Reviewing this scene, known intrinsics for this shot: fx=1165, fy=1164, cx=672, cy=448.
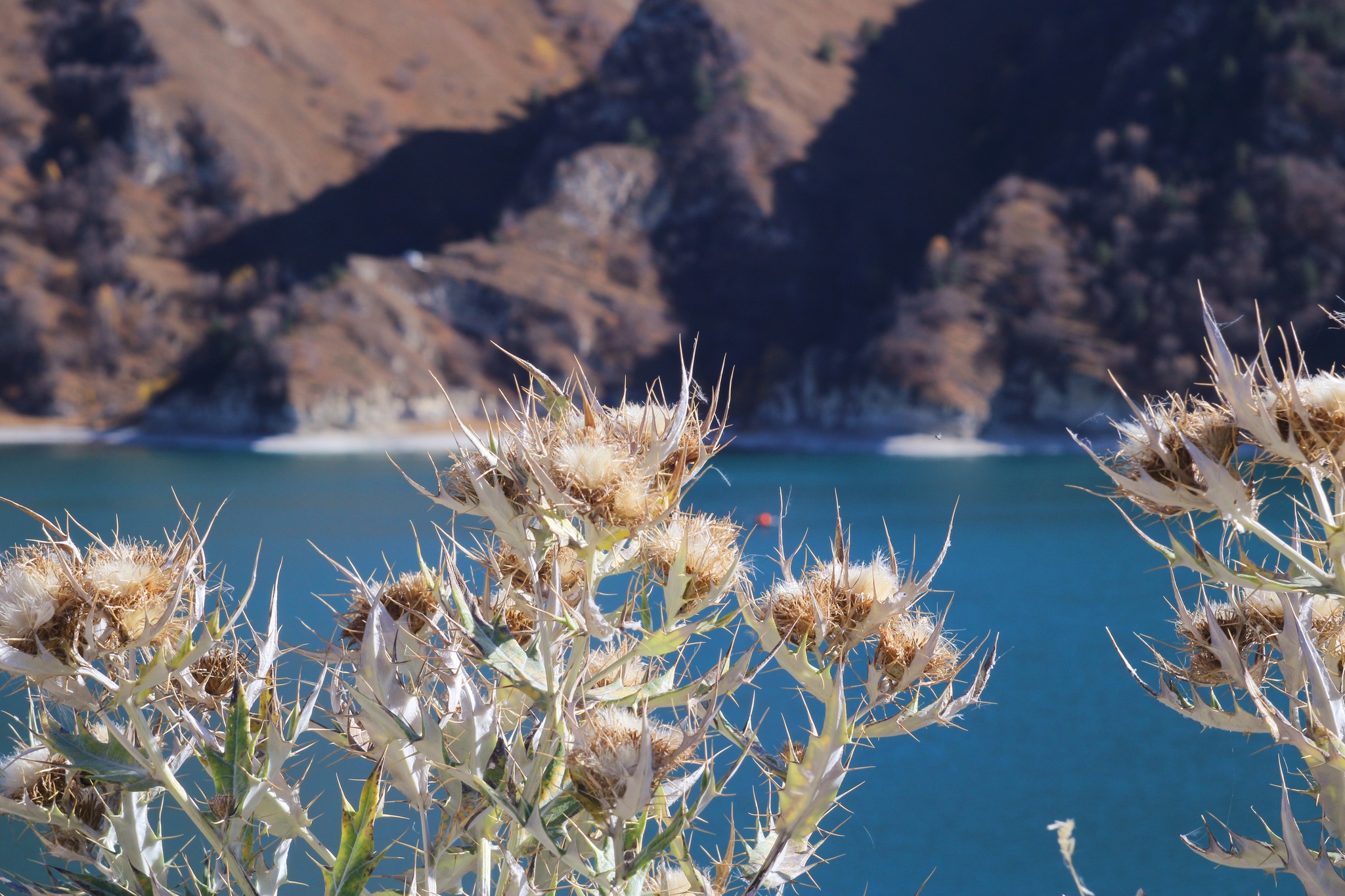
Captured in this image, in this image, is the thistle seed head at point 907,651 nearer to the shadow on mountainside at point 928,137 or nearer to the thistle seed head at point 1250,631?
the thistle seed head at point 1250,631

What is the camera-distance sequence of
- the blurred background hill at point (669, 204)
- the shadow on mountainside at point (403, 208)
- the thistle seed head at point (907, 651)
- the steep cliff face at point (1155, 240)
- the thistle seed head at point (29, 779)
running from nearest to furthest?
the thistle seed head at point (29, 779) < the thistle seed head at point (907, 651) < the steep cliff face at point (1155, 240) < the blurred background hill at point (669, 204) < the shadow on mountainside at point (403, 208)

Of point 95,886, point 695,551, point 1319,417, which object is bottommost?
point 95,886

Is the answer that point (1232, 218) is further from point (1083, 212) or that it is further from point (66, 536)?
point (66, 536)

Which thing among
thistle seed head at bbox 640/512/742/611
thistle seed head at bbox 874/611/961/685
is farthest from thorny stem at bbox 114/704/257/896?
Answer: thistle seed head at bbox 874/611/961/685

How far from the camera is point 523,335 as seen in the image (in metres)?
95.3

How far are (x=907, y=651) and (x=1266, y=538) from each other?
2.91 feet

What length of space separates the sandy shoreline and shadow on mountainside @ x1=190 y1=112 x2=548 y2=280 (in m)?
23.8

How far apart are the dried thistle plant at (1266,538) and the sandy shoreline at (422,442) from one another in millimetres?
64469

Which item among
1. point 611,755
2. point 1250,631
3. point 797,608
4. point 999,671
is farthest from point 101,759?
point 999,671

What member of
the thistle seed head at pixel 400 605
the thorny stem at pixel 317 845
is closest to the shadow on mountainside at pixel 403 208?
the thistle seed head at pixel 400 605

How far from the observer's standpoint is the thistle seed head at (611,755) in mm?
2201

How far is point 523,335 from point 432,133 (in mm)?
41179

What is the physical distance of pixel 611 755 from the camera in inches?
88.1

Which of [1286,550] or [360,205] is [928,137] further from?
[1286,550]
